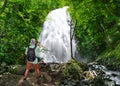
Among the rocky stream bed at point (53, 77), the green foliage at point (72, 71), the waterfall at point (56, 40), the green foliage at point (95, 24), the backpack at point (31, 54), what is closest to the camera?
the backpack at point (31, 54)

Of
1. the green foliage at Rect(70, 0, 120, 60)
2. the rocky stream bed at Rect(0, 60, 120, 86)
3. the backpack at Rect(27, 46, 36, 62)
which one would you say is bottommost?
the rocky stream bed at Rect(0, 60, 120, 86)

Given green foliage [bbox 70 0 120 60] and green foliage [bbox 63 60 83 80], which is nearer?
green foliage [bbox 63 60 83 80]

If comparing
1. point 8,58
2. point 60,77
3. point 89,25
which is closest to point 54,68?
point 60,77

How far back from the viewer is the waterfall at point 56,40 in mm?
31172

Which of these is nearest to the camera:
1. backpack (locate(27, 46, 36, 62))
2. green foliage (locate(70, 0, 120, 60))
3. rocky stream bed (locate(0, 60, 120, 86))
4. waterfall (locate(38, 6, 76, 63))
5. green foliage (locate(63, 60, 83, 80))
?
backpack (locate(27, 46, 36, 62))

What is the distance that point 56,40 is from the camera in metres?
33.4

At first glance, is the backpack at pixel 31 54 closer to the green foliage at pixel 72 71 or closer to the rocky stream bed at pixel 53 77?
the rocky stream bed at pixel 53 77

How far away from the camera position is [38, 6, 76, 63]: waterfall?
31.2 metres

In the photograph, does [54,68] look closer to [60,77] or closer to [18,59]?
[60,77]

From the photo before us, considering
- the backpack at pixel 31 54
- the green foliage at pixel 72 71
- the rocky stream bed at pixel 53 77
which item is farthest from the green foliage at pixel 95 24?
the backpack at pixel 31 54

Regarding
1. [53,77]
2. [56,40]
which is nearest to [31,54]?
[53,77]

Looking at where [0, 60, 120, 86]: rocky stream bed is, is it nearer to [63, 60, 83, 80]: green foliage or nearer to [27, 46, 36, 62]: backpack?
[63, 60, 83, 80]: green foliage

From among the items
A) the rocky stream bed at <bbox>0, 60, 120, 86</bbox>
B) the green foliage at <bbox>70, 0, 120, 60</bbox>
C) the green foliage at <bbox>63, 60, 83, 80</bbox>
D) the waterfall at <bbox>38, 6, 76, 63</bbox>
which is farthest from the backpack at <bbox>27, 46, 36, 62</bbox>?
the waterfall at <bbox>38, 6, 76, 63</bbox>

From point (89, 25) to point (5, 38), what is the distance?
42.2 feet
